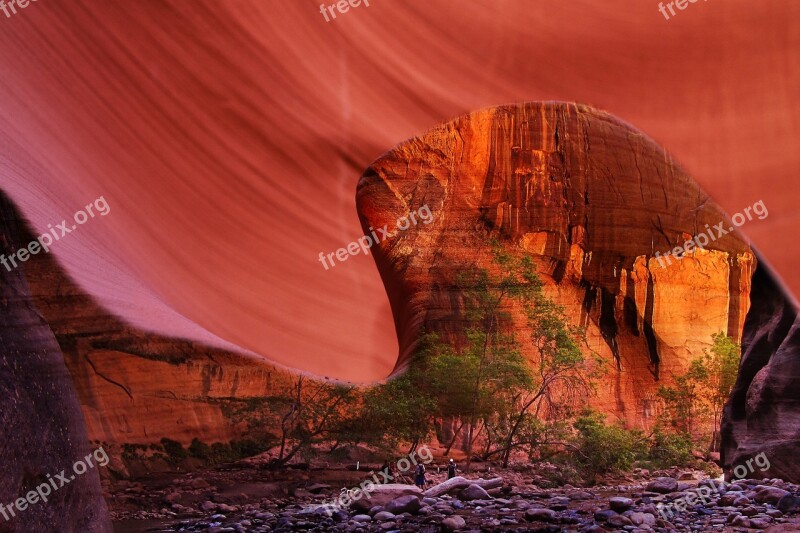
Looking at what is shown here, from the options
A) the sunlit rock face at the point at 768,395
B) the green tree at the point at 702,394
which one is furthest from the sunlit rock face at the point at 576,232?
the sunlit rock face at the point at 768,395

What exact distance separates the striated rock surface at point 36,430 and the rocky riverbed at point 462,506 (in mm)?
1291

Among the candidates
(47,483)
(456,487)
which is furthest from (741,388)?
(47,483)

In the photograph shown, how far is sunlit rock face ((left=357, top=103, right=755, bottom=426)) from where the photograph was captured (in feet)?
22.1

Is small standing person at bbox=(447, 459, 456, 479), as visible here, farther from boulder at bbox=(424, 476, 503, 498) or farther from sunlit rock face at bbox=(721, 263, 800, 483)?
sunlit rock face at bbox=(721, 263, 800, 483)

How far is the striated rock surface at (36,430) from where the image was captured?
3.62m

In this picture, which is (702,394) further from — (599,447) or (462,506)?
(462,506)

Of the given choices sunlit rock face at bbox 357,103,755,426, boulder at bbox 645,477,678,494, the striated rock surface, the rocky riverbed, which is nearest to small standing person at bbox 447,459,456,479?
the rocky riverbed

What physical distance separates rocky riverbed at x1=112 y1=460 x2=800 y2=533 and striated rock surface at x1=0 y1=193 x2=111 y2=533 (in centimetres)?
129

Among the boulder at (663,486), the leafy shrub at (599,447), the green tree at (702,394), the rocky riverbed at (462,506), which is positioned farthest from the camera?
the green tree at (702,394)

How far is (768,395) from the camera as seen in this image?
19.9 ft

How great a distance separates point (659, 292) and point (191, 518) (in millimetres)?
4052

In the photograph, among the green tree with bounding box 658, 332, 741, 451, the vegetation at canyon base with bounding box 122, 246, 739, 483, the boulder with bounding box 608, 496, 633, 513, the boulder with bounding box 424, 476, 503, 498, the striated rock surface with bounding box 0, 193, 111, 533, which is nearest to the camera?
the striated rock surface with bounding box 0, 193, 111, 533

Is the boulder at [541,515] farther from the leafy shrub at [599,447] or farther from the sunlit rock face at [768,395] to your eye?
the sunlit rock face at [768,395]

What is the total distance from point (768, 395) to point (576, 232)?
1.88m
